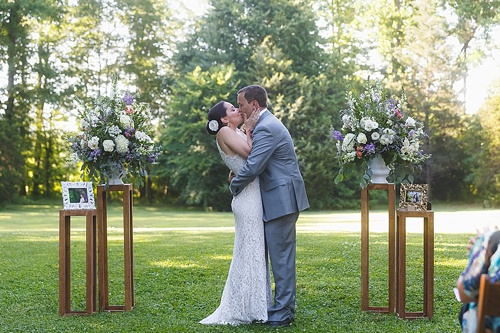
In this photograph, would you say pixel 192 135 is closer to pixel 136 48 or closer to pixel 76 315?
pixel 136 48

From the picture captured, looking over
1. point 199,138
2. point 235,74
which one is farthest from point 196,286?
point 235,74

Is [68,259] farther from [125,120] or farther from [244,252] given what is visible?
[244,252]

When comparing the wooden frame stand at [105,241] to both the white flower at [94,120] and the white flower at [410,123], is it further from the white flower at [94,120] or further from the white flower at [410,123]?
the white flower at [410,123]

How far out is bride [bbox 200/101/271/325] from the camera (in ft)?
21.4

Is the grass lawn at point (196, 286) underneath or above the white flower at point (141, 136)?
underneath

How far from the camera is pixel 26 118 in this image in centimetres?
3938

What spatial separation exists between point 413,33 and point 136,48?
18.0 meters

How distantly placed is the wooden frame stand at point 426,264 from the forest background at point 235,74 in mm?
26585

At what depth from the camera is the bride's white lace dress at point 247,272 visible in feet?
21.4

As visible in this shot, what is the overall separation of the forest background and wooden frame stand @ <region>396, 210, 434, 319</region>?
26.6 meters

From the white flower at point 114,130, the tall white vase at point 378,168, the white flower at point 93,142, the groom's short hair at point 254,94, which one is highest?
the groom's short hair at point 254,94

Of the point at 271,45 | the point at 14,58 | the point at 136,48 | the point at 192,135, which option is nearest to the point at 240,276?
the point at 192,135

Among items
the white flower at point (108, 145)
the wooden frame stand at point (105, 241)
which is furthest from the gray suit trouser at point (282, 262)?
the white flower at point (108, 145)

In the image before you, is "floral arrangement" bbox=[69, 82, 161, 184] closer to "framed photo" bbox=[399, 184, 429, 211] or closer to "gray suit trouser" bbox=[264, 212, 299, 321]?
"gray suit trouser" bbox=[264, 212, 299, 321]
